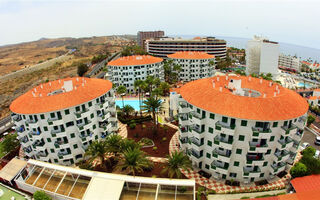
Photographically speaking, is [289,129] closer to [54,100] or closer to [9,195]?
[54,100]

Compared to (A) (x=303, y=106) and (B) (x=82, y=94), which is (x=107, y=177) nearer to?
(B) (x=82, y=94)

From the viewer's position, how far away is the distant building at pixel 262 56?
405ft

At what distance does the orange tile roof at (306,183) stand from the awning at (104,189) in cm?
3559

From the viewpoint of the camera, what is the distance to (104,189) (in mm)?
31562

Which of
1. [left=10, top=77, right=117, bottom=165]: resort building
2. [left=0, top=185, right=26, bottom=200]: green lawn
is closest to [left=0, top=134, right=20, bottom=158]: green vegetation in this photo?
[left=10, top=77, right=117, bottom=165]: resort building

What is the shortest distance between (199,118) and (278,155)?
19.3m

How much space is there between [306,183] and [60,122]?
57.9 metres

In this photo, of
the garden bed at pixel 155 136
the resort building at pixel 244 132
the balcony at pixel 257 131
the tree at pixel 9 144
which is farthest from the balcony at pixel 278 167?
the tree at pixel 9 144

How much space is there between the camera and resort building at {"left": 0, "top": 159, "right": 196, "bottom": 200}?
102 ft

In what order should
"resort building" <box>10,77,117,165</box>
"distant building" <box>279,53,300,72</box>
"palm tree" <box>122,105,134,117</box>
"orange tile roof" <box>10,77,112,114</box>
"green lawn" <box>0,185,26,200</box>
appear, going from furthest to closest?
"distant building" <box>279,53,300,72</box>, "palm tree" <box>122,105,134,117</box>, "resort building" <box>10,77,117,165</box>, "orange tile roof" <box>10,77,112,114</box>, "green lawn" <box>0,185,26,200</box>

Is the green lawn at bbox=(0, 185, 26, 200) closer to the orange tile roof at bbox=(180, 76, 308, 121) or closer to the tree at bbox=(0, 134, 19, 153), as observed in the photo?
the tree at bbox=(0, 134, 19, 153)

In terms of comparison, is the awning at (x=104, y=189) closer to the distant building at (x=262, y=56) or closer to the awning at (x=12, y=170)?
the awning at (x=12, y=170)

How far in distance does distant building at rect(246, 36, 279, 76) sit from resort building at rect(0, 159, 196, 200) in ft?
410

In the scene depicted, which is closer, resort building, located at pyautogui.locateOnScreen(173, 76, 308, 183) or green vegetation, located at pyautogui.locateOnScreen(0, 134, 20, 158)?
resort building, located at pyautogui.locateOnScreen(173, 76, 308, 183)
